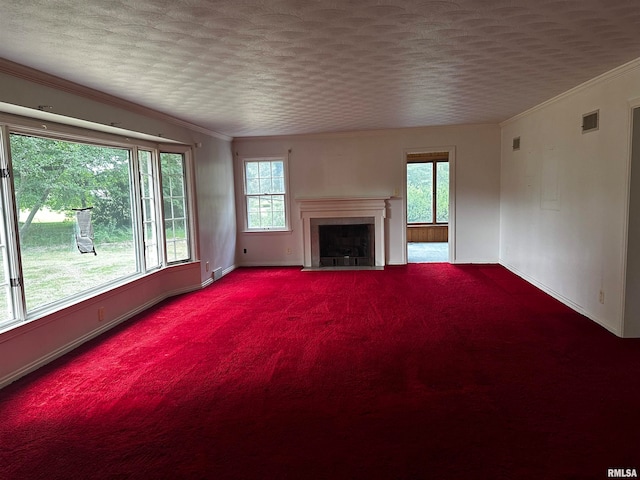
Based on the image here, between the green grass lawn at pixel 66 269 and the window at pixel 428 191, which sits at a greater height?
the window at pixel 428 191

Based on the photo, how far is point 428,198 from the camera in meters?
10.4

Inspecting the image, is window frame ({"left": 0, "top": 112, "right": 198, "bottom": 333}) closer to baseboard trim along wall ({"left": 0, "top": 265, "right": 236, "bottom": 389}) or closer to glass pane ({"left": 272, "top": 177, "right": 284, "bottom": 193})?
baseboard trim along wall ({"left": 0, "top": 265, "right": 236, "bottom": 389})

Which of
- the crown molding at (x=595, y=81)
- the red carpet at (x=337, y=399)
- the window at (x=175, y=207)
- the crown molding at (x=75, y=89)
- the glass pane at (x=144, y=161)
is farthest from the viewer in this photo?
the window at (x=175, y=207)

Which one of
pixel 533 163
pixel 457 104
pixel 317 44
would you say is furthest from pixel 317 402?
pixel 533 163

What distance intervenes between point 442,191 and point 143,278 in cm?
767

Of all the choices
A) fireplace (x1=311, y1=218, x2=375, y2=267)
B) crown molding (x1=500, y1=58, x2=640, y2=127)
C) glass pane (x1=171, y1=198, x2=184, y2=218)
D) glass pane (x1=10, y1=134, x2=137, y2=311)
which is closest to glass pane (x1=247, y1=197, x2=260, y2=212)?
fireplace (x1=311, y1=218, x2=375, y2=267)

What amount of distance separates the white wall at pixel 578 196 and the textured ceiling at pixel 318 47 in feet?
1.06

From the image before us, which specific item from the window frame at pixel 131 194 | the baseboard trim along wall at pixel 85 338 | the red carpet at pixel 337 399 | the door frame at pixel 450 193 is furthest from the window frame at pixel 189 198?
the door frame at pixel 450 193

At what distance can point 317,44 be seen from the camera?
2.87m

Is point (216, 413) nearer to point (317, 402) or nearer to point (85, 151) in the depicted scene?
point (317, 402)

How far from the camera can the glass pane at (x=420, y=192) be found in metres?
10.3

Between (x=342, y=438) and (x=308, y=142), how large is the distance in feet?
19.4

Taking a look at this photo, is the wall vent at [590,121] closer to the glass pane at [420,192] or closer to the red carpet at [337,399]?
the red carpet at [337,399]

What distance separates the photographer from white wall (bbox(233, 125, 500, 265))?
23.3 feet
